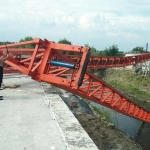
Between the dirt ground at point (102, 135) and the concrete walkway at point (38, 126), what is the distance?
6.37ft

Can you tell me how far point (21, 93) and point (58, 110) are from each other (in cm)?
234

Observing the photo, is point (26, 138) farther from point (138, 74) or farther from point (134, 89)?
point (138, 74)

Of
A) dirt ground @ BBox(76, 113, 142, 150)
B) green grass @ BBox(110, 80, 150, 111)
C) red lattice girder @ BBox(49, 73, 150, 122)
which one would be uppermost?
red lattice girder @ BBox(49, 73, 150, 122)

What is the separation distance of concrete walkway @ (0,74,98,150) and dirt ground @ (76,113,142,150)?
1943 mm

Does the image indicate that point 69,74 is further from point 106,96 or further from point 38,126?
point 38,126

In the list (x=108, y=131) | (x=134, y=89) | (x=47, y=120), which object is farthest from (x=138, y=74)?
(x=47, y=120)

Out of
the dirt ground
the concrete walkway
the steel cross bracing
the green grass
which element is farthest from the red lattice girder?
the green grass

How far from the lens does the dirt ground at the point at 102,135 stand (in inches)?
303

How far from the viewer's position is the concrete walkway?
153 inches

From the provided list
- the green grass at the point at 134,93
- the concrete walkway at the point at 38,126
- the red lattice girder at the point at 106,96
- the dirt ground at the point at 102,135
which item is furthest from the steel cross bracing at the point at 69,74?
the green grass at the point at 134,93

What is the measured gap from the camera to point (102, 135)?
8.35 meters

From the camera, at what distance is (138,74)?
101ft

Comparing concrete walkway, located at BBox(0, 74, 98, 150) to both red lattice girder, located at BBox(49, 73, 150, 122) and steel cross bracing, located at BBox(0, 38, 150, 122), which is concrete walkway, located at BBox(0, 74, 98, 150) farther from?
red lattice girder, located at BBox(49, 73, 150, 122)

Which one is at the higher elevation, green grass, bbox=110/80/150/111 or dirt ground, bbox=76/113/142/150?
dirt ground, bbox=76/113/142/150
